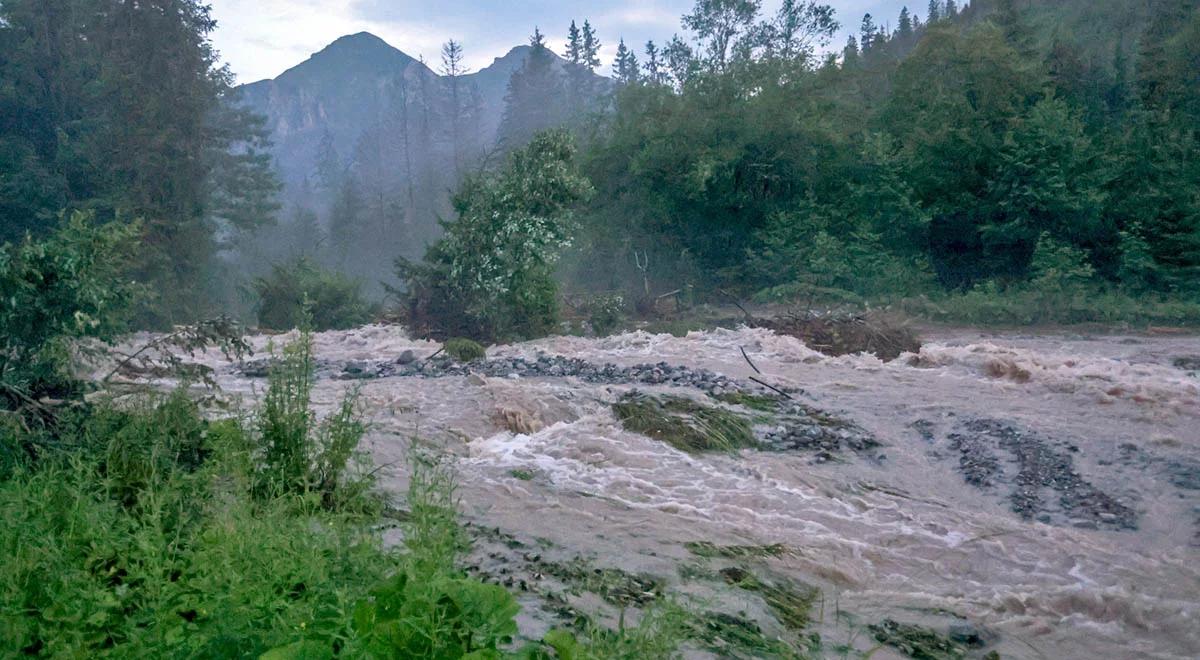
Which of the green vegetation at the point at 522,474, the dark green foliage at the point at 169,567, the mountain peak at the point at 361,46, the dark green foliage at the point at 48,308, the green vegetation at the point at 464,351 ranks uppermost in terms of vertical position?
the mountain peak at the point at 361,46

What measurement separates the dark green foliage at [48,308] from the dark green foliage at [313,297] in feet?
46.4

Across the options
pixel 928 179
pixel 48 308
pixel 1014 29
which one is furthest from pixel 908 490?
pixel 1014 29

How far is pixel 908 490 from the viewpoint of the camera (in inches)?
316

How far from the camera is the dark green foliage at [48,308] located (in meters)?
6.38

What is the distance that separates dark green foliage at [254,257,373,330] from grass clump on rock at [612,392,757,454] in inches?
508

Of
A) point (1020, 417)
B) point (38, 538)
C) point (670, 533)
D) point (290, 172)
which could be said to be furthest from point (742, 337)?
point (290, 172)

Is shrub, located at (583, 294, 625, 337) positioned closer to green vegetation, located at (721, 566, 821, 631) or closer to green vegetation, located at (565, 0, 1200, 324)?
green vegetation, located at (565, 0, 1200, 324)

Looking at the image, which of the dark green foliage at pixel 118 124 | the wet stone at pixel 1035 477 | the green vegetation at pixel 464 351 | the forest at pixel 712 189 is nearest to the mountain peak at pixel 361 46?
the forest at pixel 712 189

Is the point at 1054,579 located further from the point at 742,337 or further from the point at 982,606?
the point at 742,337

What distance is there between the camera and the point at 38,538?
3846mm

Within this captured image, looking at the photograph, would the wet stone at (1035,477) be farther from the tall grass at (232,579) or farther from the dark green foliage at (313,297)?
the dark green foliage at (313,297)

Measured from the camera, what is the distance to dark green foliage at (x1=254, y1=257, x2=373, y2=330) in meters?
21.3

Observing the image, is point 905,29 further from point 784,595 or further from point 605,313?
point 784,595

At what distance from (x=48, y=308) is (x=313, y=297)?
14.8 meters
